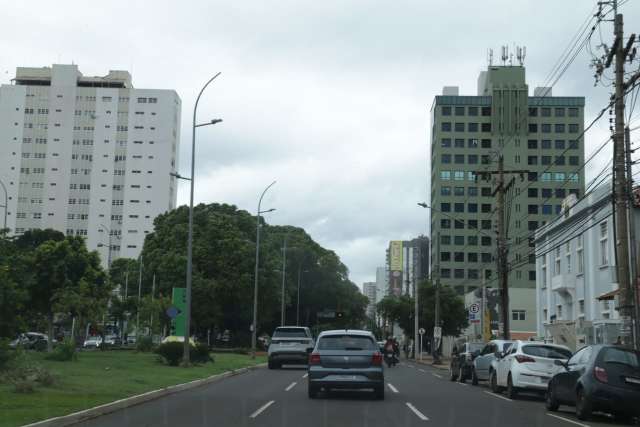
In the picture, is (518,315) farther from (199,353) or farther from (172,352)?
(172,352)

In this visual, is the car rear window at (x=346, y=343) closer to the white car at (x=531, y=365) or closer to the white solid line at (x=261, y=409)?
the white solid line at (x=261, y=409)

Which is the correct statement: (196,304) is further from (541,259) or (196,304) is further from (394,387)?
(394,387)

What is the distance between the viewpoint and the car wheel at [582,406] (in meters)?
15.3

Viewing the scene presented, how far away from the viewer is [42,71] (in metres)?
121

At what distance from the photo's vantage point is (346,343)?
1880cm

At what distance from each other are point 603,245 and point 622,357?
89.5 feet

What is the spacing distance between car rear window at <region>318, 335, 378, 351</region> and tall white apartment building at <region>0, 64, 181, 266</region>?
10130cm

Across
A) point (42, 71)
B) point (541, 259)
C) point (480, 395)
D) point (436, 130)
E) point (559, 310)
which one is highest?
point (42, 71)

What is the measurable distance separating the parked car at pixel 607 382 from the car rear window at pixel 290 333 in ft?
65.4

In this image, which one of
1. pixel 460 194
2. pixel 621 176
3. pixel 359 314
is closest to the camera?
pixel 621 176

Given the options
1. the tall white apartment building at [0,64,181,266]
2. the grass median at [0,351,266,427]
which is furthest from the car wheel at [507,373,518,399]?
the tall white apartment building at [0,64,181,266]

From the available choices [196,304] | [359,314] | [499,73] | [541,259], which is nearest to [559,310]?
[541,259]

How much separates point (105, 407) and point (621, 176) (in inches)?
→ 522

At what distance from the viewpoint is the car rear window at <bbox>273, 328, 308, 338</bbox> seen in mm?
35219
